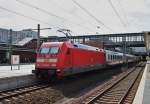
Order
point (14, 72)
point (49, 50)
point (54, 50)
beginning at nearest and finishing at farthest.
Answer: point (54, 50) < point (49, 50) < point (14, 72)

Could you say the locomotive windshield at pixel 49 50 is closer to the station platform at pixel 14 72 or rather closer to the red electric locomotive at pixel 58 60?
the red electric locomotive at pixel 58 60

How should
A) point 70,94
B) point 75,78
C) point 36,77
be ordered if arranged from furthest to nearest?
point 75,78 → point 36,77 → point 70,94

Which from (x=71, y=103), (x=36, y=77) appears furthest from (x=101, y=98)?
(x=36, y=77)

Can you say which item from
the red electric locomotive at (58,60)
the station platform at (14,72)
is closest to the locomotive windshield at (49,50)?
the red electric locomotive at (58,60)

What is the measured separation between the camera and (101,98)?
14352mm

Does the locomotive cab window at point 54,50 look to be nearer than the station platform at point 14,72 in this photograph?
Yes

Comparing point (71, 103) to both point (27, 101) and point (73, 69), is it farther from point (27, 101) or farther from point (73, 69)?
point (73, 69)

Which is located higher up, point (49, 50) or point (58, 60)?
point (49, 50)

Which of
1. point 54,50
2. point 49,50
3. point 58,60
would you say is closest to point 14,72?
point 49,50

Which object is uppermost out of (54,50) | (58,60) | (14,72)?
(54,50)

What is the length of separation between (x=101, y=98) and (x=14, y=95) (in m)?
4.33

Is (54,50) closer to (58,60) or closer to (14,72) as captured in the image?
(58,60)

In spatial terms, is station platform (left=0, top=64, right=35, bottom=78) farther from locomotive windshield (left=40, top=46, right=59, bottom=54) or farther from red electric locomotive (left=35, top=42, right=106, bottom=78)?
locomotive windshield (left=40, top=46, right=59, bottom=54)

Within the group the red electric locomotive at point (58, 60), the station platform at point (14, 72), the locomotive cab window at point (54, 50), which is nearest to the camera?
the red electric locomotive at point (58, 60)
